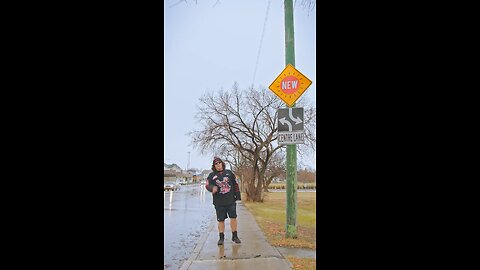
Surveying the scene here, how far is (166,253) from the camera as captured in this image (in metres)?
1.41

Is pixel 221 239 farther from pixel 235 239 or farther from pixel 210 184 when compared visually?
pixel 210 184

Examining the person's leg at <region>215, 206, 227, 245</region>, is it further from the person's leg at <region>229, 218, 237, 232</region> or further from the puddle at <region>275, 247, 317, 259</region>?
the puddle at <region>275, 247, 317, 259</region>

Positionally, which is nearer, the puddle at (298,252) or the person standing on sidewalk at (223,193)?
the puddle at (298,252)

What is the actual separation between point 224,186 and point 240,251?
32 centimetres

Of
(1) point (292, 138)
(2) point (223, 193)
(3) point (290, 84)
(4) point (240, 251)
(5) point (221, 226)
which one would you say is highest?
(3) point (290, 84)

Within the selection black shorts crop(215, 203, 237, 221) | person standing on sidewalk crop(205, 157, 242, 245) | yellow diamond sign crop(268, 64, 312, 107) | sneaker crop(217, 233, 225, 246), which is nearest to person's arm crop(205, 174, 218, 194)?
person standing on sidewalk crop(205, 157, 242, 245)

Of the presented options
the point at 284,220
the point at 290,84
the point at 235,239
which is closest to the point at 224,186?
the point at 235,239

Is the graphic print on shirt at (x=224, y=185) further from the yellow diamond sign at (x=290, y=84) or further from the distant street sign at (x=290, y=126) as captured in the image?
the yellow diamond sign at (x=290, y=84)

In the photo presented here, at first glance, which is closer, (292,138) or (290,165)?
(292,138)

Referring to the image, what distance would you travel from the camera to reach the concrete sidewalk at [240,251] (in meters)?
1.45

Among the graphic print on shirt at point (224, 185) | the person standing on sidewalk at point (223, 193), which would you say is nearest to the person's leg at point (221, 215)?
the person standing on sidewalk at point (223, 193)

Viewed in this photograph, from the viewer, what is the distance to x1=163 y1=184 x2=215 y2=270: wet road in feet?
4.77

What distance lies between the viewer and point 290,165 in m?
1.65
